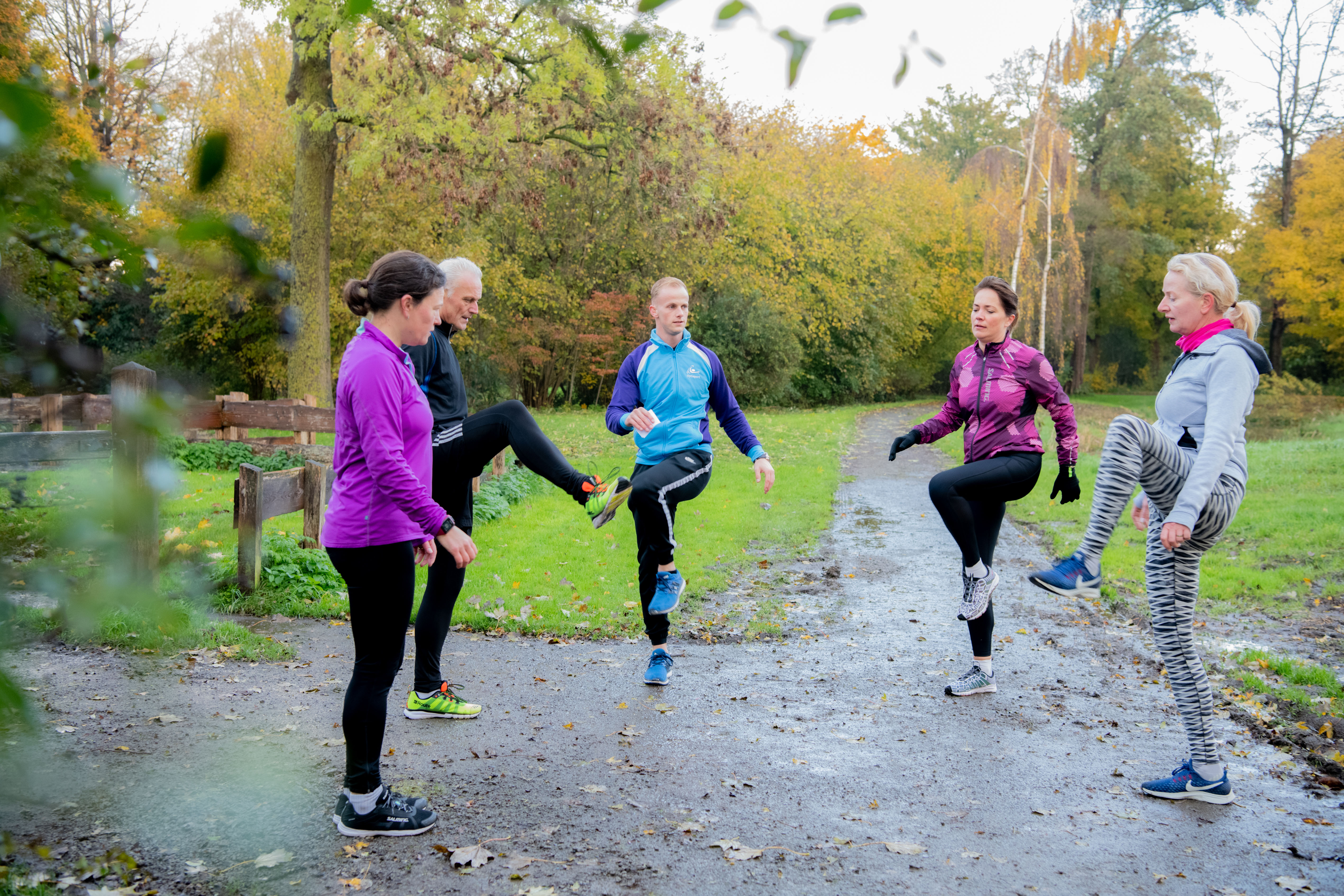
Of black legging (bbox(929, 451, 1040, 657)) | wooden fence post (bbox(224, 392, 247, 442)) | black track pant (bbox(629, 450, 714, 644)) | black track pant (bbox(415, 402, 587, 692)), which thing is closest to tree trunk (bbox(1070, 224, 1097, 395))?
wooden fence post (bbox(224, 392, 247, 442))

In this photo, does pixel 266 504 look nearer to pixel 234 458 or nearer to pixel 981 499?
pixel 981 499

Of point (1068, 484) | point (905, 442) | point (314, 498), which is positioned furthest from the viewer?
point (314, 498)

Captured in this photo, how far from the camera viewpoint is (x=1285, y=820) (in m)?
4.06

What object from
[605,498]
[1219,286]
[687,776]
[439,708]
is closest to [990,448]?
[1219,286]

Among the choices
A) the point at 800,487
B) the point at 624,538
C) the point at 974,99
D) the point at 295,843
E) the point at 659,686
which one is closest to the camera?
the point at 295,843

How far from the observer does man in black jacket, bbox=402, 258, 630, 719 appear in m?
4.91

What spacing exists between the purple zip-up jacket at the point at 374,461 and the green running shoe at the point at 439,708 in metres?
1.66

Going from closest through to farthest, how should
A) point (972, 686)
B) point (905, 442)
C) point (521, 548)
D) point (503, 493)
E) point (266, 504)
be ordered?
1. point (972, 686)
2. point (905, 442)
3. point (266, 504)
4. point (521, 548)
5. point (503, 493)

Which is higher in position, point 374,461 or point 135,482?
point 135,482

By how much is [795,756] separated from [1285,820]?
2.07 metres

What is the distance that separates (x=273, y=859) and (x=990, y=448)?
13.8 ft

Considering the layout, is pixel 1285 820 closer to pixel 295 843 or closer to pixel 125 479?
pixel 295 843

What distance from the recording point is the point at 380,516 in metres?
3.66

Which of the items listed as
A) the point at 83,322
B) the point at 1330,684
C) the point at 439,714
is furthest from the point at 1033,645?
the point at 83,322
